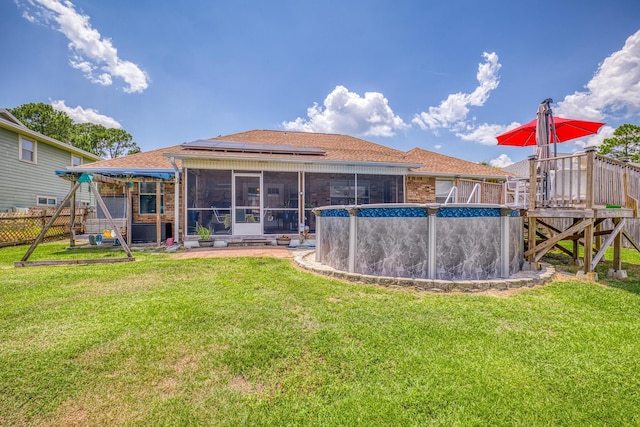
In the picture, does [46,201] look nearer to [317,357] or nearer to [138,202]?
[138,202]

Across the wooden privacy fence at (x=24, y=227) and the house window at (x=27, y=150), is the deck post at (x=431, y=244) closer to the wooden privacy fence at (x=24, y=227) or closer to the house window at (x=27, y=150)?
the wooden privacy fence at (x=24, y=227)

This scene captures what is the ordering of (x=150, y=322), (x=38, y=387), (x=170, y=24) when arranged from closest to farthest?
(x=38, y=387) → (x=150, y=322) → (x=170, y=24)

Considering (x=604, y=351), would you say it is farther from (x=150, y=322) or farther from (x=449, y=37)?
(x=449, y=37)

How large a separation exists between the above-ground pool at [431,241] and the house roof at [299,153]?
5.63 m

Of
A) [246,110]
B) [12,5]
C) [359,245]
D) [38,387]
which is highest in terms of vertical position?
[12,5]

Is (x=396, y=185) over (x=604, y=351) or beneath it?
over

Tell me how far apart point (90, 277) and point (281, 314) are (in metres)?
4.53

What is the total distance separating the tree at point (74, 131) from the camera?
2764 cm

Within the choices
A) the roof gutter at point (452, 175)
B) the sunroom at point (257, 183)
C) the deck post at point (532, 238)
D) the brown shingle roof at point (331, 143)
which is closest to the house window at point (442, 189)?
the roof gutter at point (452, 175)

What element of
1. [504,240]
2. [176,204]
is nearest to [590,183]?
[504,240]

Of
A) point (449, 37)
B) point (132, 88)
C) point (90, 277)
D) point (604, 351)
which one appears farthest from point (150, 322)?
point (132, 88)

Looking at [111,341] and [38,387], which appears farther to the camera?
[111,341]

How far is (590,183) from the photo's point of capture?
5.30 meters

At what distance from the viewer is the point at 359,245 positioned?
17.9ft
